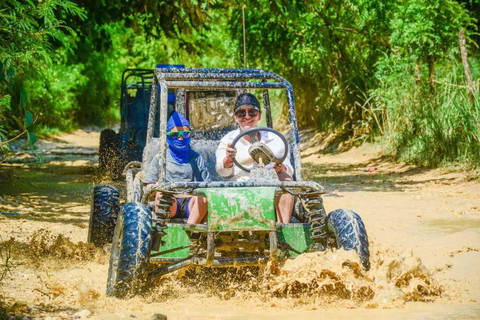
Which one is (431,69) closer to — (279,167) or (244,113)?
(244,113)

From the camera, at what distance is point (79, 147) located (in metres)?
22.0

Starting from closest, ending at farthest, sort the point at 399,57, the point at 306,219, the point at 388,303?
1. the point at 388,303
2. the point at 306,219
3. the point at 399,57

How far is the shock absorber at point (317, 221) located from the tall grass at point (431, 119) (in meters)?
6.61

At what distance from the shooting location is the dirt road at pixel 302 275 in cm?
461

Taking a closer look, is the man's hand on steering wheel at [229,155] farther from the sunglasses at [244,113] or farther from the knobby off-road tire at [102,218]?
the knobby off-road tire at [102,218]

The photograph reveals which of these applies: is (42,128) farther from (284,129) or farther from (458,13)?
(458,13)

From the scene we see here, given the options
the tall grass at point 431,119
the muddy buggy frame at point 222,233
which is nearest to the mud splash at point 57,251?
the muddy buggy frame at point 222,233

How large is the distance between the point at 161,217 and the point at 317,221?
1.04 metres

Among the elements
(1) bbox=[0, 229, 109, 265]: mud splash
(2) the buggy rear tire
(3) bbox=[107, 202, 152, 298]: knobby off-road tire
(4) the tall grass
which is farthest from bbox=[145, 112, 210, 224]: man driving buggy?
(2) the buggy rear tire

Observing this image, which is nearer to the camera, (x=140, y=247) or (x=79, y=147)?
(x=140, y=247)

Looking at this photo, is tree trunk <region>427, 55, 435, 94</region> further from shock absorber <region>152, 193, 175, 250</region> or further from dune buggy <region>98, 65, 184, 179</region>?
shock absorber <region>152, 193, 175, 250</region>

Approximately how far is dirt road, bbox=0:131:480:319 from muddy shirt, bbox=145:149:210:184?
800 mm

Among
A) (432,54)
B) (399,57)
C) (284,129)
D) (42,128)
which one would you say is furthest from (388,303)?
(42,128)

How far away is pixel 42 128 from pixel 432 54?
15169 millimetres
